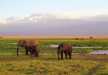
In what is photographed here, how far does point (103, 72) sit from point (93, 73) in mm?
849

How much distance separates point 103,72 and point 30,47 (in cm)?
1800

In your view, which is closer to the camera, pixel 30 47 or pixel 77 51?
pixel 30 47

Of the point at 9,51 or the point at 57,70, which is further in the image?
the point at 9,51

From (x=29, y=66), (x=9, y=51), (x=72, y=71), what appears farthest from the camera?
(x=9, y=51)

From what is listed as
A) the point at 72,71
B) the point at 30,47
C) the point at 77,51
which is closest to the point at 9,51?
the point at 30,47

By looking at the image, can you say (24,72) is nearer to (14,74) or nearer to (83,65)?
(14,74)

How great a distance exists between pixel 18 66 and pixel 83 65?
4.84 metres

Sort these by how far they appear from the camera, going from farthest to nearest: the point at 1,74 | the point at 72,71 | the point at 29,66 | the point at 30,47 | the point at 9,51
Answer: the point at 9,51, the point at 30,47, the point at 29,66, the point at 72,71, the point at 1,74

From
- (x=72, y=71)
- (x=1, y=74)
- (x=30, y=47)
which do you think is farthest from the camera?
(x=30, y=47)

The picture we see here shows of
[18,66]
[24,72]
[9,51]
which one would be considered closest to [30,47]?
[9,51]

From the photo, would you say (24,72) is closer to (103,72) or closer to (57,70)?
(57,70)

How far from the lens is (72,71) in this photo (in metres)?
24.3

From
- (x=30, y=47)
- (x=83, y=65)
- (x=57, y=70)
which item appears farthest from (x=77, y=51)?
(x=57, y=70)

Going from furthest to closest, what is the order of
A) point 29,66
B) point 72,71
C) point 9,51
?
point 9,51
point 29,66
point 72,71
